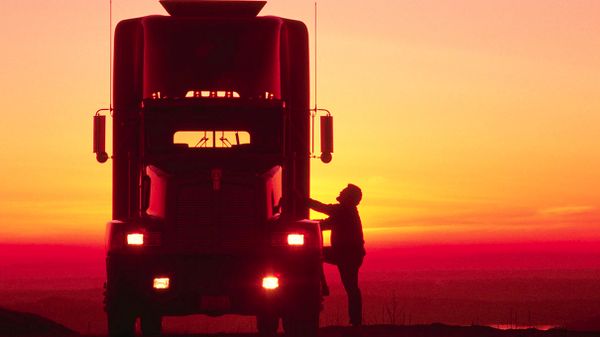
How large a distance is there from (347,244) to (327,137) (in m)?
3.25

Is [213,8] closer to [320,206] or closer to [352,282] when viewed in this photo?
[320,206]

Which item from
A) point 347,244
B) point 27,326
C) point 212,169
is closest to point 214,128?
point 212,169

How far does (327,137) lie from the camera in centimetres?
1955

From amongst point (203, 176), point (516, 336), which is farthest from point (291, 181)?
point (516, 336)

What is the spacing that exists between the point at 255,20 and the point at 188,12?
1.10 m

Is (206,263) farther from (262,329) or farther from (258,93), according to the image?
(262,329)

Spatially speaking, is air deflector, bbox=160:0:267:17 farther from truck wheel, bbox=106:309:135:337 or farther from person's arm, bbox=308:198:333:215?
truck wheel, bbox=106:309:135:337

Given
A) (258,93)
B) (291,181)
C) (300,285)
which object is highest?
(258,93)

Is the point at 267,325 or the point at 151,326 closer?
the point at 151,326

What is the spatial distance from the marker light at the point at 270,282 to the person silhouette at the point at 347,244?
3.96 m

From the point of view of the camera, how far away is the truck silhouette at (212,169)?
18.2 m

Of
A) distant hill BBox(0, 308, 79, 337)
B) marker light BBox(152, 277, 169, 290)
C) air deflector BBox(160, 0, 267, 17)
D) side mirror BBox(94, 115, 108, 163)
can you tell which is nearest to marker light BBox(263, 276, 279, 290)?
marker light BBox(152, 277, 169, 290)

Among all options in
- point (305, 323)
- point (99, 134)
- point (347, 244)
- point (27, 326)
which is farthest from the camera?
point (27, 326)

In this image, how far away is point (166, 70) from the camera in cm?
1969
